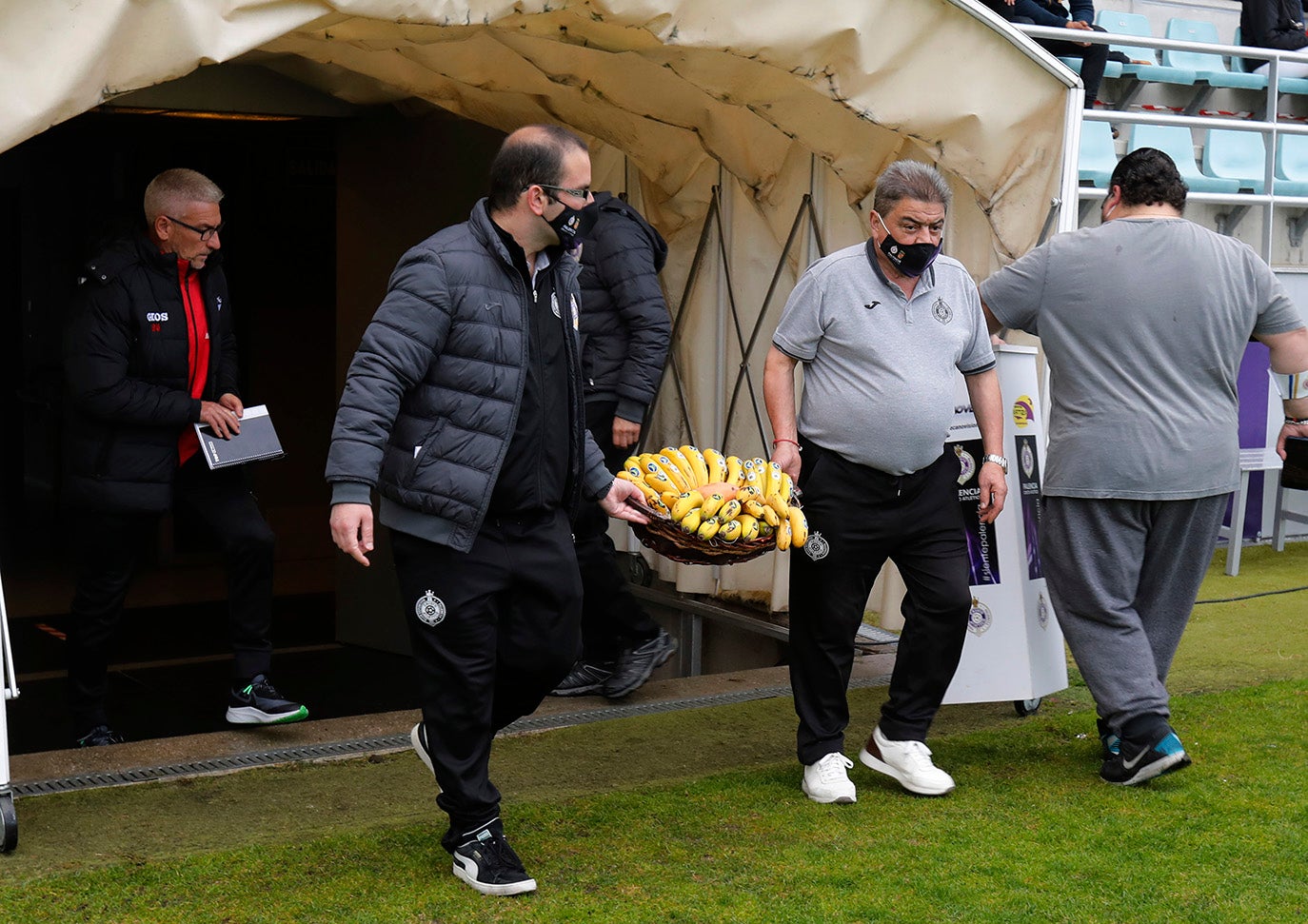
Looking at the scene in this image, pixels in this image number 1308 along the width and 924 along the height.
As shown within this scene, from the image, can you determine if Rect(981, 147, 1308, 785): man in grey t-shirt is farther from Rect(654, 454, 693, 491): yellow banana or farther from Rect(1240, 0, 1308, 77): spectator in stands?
Rect(1240, 0, 1308, 77): spectator in stands

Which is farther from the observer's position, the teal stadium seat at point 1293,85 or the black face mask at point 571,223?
the teal stadium seat at point 1293,85

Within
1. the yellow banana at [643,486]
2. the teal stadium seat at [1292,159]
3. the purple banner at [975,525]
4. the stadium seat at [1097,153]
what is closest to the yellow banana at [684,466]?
the yellow banana at [643,486]

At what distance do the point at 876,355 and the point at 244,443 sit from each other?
6.73 ft

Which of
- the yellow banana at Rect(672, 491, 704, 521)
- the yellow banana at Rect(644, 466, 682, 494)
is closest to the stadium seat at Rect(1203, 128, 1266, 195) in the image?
the yellow banana at Rect(644, 466, 682, 494)

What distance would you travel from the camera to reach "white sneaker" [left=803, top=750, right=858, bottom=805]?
3990 mm

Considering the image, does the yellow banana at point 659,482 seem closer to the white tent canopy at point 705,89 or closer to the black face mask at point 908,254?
the black face mask at point 908,254

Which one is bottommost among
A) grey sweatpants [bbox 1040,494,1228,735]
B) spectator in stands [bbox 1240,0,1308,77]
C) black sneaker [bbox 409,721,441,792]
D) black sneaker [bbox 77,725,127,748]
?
black sneaker [bbox 77,725,127,748]

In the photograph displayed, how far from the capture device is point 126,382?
4.54m

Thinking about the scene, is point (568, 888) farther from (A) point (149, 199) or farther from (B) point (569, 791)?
(A) point (149, 199)

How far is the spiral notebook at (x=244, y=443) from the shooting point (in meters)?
4.61

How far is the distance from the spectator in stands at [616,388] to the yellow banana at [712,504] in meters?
1.44

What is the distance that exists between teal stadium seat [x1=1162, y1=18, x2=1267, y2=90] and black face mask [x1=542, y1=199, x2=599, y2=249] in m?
7.19

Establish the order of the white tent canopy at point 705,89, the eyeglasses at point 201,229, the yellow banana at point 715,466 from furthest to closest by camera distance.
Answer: the eyeglasses at point 201,229 < the yellow banana at point 715,466 < the white tent canopy at point 705,89

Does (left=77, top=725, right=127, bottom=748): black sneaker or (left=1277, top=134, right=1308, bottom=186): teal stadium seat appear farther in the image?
(left=1277, top=134, right=1308, bottom=186): teal stadium seat
